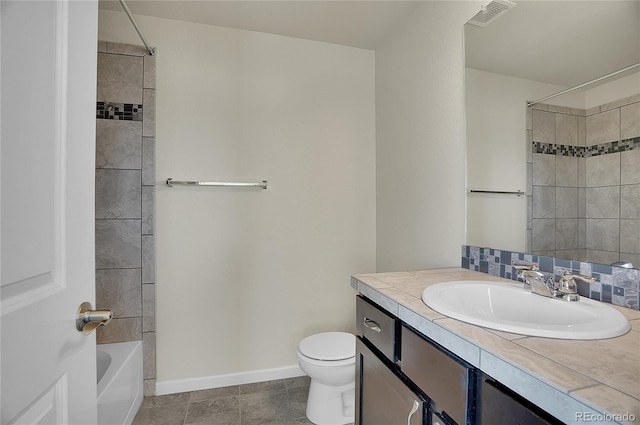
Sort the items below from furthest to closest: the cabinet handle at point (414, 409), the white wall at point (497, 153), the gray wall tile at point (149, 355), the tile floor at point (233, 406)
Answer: the gray wall tile at point (149, 355)
the tile floor at point (233, 406)
the white wall at point (497, 153)
the cabinet handle at point (414, 409)

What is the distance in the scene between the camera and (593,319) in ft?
2.60

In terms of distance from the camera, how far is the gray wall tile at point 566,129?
109cm

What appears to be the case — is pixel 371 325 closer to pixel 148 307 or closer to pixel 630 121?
pixel 630 121

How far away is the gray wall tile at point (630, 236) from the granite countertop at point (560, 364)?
0.65 feet

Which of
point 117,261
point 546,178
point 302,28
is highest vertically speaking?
point 302,28

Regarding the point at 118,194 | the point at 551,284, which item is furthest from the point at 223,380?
the point at 551,284

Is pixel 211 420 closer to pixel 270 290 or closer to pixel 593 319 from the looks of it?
pixel 270 290

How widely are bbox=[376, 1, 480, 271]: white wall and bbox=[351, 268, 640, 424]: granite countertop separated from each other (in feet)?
2.83

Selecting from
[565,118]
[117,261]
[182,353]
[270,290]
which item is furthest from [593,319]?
[117,261]

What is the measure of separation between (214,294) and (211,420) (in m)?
0.72

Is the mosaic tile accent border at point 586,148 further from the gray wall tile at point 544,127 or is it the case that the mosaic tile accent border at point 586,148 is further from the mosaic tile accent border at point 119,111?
the mosaic tile accent border at point 119,111

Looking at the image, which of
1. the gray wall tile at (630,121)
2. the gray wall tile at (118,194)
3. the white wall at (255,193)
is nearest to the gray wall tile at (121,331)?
the white wall at (255,193)

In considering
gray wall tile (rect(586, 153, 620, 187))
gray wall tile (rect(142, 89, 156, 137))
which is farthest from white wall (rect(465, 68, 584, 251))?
gray wall tile (rect(142, 89, 156, 137))

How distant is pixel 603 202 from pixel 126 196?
2382 millimetres
